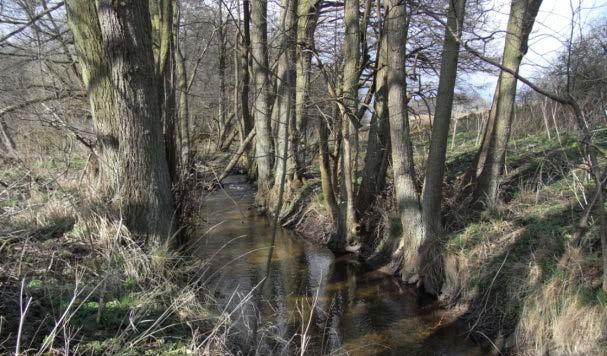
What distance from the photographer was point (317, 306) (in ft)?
21.5

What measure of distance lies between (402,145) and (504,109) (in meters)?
1.59

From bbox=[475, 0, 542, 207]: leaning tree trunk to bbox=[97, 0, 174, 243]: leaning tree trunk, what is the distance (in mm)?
4734

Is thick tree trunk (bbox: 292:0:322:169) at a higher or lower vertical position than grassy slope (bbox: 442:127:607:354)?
higher

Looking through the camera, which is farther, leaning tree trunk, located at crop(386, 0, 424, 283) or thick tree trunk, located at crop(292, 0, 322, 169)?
thick tree trunk, located at crop(292, 0, 322, 169)

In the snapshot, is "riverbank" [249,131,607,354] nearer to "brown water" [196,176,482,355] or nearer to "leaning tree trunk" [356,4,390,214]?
"leaning tree trunk" [356,4,390,214]

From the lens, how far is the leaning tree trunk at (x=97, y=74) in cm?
494

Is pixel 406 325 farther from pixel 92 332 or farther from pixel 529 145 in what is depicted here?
pixel 529 145

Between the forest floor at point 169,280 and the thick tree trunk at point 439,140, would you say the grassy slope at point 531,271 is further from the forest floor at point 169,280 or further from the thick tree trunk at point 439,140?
the thick tree trunk at point 439,140

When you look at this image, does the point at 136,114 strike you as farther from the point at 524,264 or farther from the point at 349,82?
the point at 524,264

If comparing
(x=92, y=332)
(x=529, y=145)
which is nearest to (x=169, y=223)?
(x=92, y=332)

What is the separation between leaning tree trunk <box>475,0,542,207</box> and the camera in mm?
6855

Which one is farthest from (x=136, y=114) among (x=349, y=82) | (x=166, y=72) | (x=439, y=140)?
(x=349, y=82)

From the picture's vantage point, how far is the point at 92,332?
3.51 metres

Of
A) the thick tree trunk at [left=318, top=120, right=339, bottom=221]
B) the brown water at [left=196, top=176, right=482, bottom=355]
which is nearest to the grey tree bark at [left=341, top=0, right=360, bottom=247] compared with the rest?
the thick tree trunk at [left=318, top=120, right=339, bottom=221]
